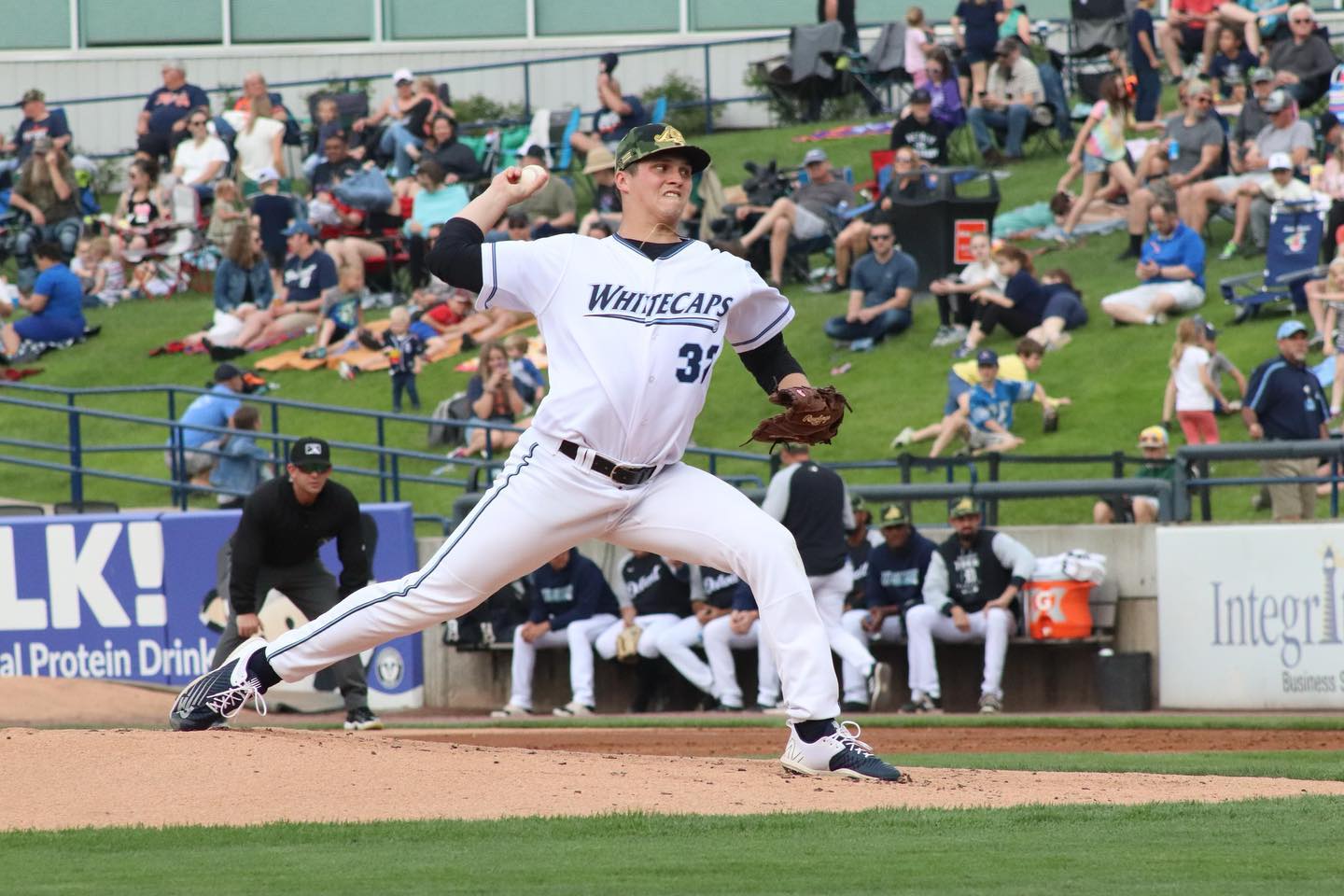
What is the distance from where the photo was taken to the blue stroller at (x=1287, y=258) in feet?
59.4

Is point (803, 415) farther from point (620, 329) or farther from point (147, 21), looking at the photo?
point (147, 21)

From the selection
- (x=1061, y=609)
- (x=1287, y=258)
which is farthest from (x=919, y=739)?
(x=1287, y=258)

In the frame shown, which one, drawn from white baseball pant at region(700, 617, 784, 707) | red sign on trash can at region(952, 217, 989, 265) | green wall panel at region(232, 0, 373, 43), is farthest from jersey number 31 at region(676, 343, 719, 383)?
green wall panel at region(232, 0, 373, 43)

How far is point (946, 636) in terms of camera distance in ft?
46.2

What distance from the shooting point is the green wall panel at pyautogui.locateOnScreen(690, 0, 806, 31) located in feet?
96.7

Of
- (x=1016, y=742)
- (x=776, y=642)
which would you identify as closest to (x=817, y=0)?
(x=1016, y=742)

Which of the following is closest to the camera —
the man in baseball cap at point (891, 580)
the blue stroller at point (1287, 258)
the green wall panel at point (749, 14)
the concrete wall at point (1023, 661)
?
the concrete wall at point (1023, 661)

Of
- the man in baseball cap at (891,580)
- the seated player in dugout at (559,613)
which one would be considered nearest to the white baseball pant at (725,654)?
the man in baseball cap at (891,580)

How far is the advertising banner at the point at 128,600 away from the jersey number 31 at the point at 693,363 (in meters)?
8.56

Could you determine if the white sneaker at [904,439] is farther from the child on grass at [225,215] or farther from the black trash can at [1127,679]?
the child on grass at [225,215]

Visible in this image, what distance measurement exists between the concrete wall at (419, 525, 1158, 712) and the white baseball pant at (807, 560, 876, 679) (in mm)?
1279

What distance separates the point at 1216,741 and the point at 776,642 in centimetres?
444

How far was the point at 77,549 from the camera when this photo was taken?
617 inches

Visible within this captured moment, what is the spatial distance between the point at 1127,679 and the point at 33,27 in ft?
75.5
